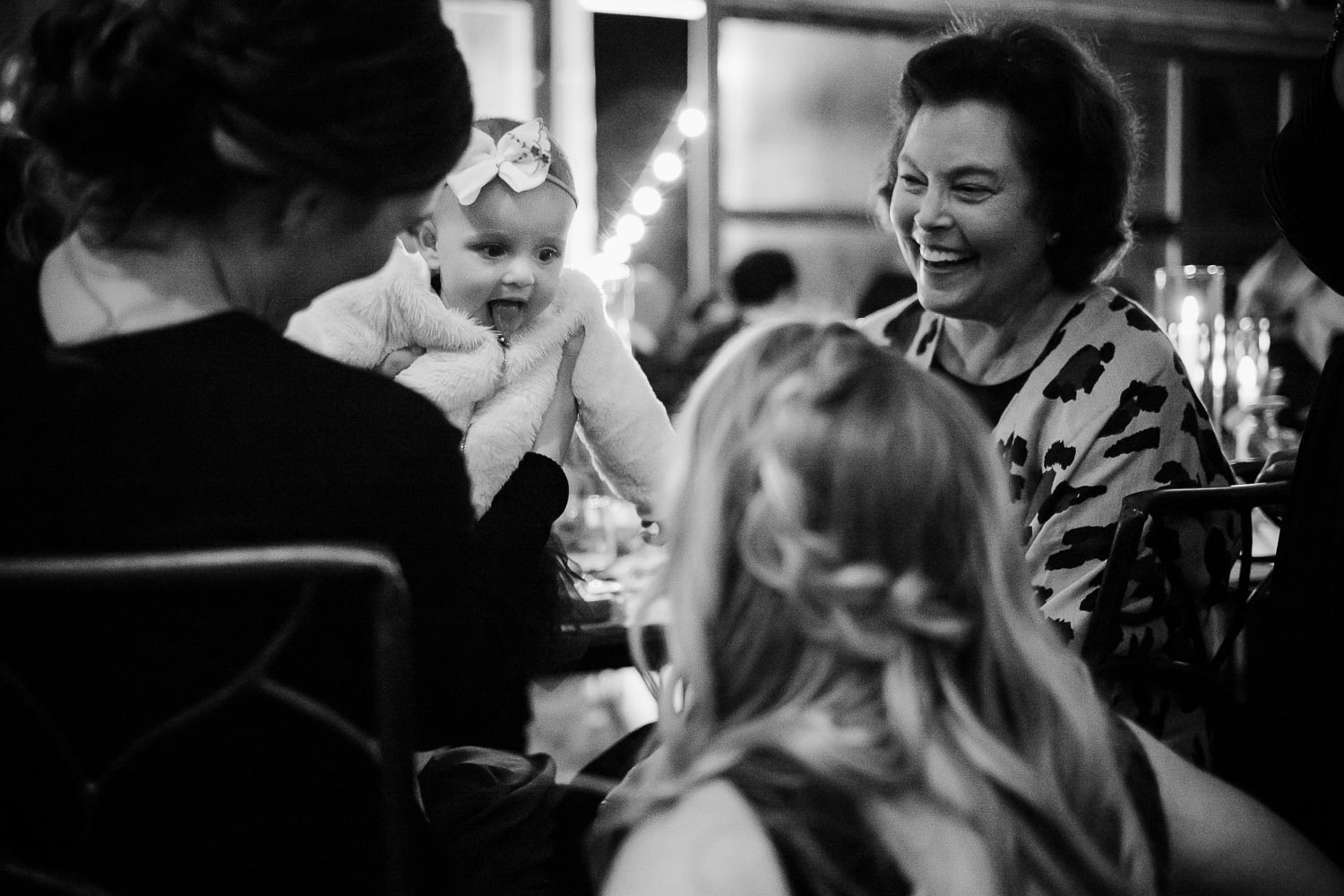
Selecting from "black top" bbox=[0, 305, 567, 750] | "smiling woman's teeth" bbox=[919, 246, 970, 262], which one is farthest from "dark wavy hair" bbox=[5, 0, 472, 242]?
"smiling woman's teeth" bbox=[919, 246, 970, 262]

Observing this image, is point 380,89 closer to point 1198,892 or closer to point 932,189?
point 1198,892

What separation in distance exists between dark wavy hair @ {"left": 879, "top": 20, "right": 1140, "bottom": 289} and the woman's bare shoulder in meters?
1.41

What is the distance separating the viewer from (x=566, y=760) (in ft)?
11.6

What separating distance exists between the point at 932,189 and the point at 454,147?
1.07 metres

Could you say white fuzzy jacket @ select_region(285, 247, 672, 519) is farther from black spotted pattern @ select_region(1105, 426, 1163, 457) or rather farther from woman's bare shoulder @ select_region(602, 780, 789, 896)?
woman's bare shoulder @ select_region(602, 780, 789, 896)

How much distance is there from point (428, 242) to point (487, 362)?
0.85ft

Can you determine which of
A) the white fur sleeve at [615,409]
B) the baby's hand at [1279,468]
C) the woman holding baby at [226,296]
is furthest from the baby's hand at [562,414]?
the baby's hand at [1279,468]

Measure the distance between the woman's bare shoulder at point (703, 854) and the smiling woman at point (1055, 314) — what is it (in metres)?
0.99

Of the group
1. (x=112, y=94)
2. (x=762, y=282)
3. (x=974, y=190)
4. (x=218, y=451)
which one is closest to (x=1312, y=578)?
(x=974, y=190)

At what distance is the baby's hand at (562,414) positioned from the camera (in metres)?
1.64

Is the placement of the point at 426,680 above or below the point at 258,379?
below

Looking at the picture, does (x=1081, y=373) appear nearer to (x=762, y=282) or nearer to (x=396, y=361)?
(x=396, y=361)

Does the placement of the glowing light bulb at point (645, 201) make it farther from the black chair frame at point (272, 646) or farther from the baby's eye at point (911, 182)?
the black chair frame at point (272, 646)

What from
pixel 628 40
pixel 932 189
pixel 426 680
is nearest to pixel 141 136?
pixel 426 680
